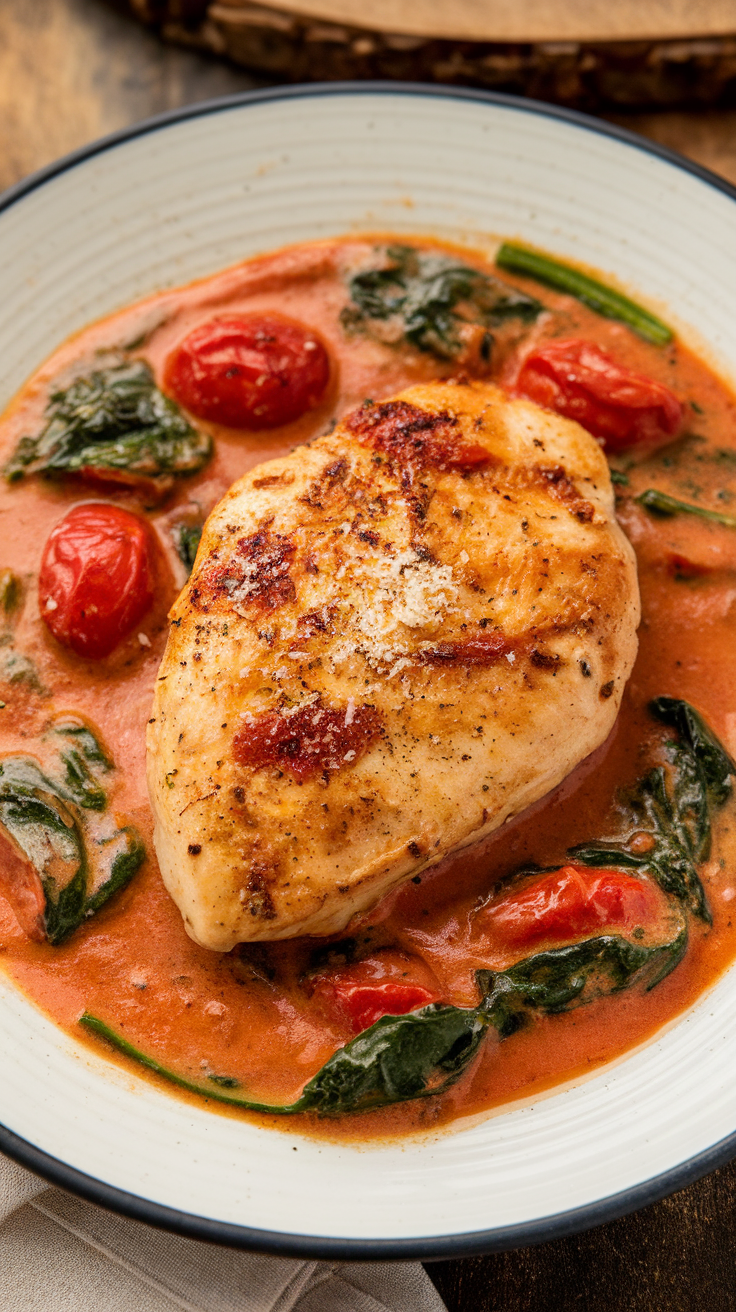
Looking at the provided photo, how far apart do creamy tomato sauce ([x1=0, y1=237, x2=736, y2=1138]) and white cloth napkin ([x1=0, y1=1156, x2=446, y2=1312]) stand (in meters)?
0.58

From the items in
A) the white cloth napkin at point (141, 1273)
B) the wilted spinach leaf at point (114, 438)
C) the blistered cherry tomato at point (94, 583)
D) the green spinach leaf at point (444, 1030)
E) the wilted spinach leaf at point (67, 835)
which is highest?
the wilted spinach leaf at point (114, 438)

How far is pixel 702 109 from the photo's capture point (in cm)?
663

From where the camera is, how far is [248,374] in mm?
5312

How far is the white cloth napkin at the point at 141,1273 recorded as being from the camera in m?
4.09

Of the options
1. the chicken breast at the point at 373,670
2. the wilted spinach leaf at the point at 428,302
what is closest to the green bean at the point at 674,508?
the chicken breast at the point at 373,670

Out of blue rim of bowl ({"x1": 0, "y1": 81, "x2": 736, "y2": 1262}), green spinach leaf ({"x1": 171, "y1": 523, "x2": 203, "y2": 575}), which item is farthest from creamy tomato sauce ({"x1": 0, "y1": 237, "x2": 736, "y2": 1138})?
blue rim of bowl ({"x1": 0, "y1": 81, "x2": 736, "y2": 1262})

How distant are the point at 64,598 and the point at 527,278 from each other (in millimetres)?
2900

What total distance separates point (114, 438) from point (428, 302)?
1.70 metres

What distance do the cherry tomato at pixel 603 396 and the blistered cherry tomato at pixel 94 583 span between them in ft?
6.80

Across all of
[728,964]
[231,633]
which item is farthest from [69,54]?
[728,964]

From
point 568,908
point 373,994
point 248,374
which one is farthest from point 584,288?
point 373,994

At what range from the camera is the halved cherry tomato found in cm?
418

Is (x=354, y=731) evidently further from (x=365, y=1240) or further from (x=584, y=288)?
(x=584, y=288)

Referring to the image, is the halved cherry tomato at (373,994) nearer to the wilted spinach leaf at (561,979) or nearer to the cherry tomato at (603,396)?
the wilted spinach leaf at (561,979)
